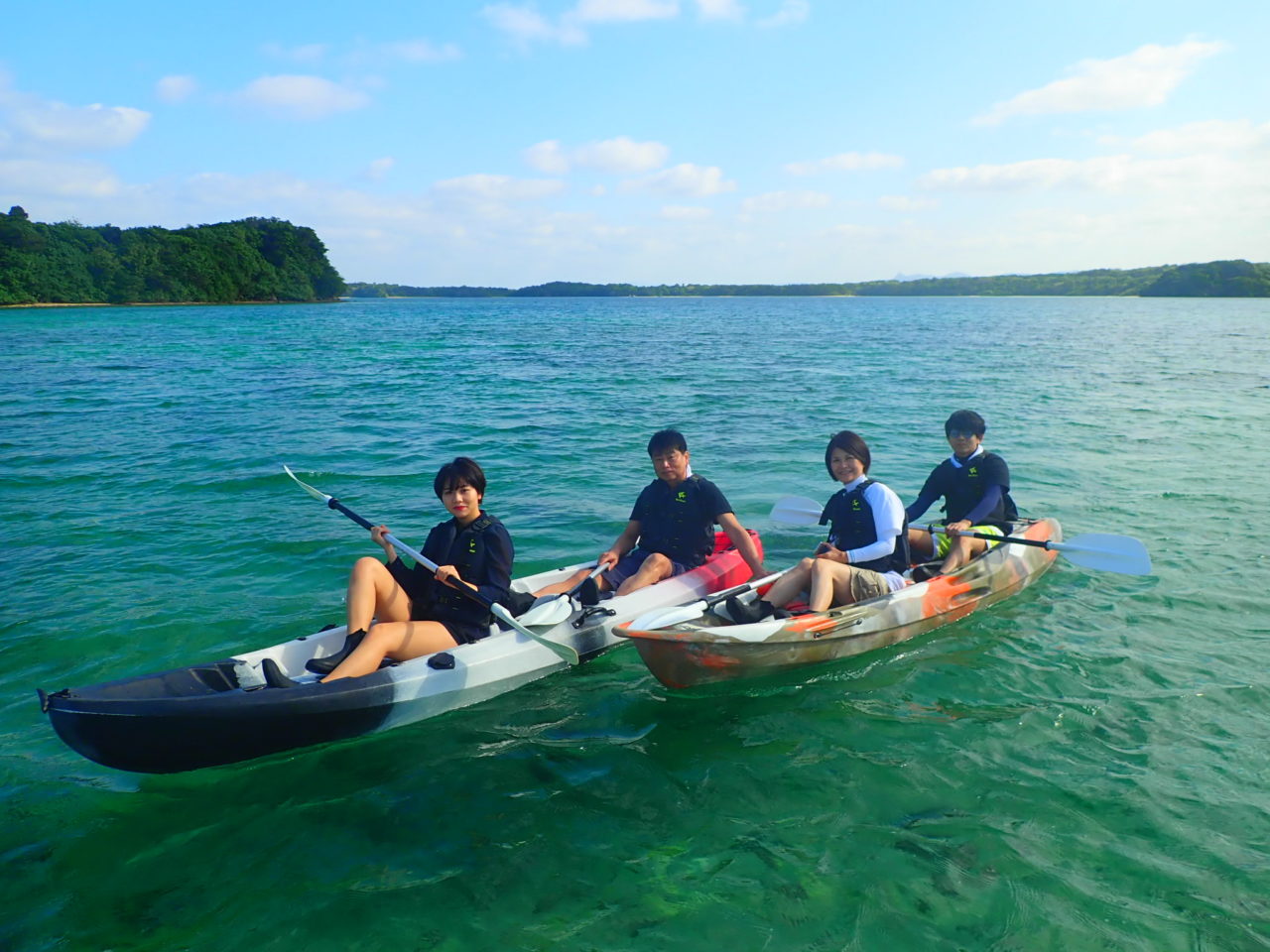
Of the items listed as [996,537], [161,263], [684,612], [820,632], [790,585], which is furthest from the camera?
[161,263]

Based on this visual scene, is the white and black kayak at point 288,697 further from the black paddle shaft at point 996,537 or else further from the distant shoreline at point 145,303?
the distant shoreline at point 145,303

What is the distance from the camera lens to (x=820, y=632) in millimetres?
5902

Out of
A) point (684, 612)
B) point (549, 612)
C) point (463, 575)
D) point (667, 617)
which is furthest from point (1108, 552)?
point (463, 575)

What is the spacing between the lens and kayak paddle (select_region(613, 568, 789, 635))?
17.9 ft

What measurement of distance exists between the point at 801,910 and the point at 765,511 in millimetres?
7136

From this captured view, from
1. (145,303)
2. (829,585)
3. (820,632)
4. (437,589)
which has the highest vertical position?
(145,303)

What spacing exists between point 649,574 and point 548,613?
1190mm

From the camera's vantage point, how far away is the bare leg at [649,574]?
21.9 ft

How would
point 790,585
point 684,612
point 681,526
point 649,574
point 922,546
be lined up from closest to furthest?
1. point 684,612
2. point 790,585
3. point 649,574
4. point 681,526
5. point 922,546

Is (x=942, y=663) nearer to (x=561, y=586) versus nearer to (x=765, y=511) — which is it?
(x=561, y=586)

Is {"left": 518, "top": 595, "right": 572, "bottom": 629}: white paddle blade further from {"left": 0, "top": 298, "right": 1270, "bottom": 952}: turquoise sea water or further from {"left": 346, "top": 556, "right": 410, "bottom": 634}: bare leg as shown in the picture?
{"left": 346, "top": 556, "right": 410, "bottom": 634}: bare leg

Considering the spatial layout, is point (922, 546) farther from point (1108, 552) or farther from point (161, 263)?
point (161, 263)

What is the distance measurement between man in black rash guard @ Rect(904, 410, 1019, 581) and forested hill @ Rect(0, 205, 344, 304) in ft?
248

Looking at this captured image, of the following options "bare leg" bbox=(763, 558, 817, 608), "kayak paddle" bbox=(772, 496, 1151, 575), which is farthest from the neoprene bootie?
"kayak paddle" bbox=(772, 496, 1151, 575)
